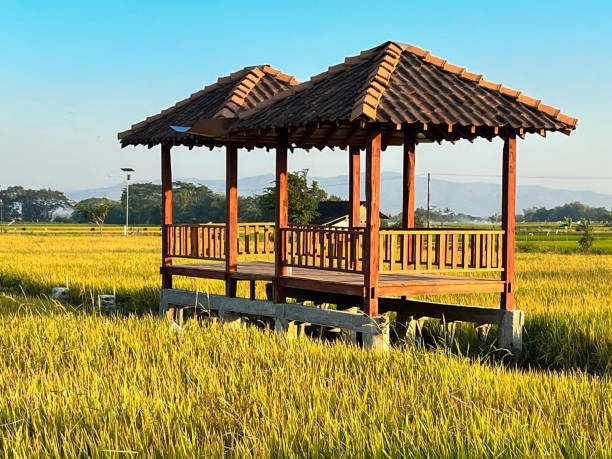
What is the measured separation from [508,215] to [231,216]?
13.4 ft

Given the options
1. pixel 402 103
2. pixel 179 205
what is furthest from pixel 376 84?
pixel 179 205

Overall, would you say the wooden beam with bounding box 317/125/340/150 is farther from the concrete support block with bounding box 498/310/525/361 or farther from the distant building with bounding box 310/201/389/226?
the distant building with bounding box 310/201/389/226

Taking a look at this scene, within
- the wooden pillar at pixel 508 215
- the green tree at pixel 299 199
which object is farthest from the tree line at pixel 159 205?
the wooden pillar at pixel 508 215

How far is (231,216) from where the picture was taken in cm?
1262

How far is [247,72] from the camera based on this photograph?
13.7 meters

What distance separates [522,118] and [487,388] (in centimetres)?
492

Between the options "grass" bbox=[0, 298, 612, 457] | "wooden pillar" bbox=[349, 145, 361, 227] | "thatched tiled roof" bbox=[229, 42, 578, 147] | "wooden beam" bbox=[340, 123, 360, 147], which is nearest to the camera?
"grass" bbox=[0, 298, 612, 457]

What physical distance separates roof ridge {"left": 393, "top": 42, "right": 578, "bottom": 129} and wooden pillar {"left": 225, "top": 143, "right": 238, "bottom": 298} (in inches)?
118

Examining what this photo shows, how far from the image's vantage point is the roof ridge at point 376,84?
950cm

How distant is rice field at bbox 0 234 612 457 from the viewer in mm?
4742

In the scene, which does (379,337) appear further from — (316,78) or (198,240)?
(198,240)

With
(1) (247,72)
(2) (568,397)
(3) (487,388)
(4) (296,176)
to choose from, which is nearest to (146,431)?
(3) (487,388)

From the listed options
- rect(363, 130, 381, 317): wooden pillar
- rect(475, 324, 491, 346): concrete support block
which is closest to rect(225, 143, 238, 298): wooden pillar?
rect(363, 130, 381, 317): wooden pillar

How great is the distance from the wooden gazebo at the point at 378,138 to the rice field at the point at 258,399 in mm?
1963
